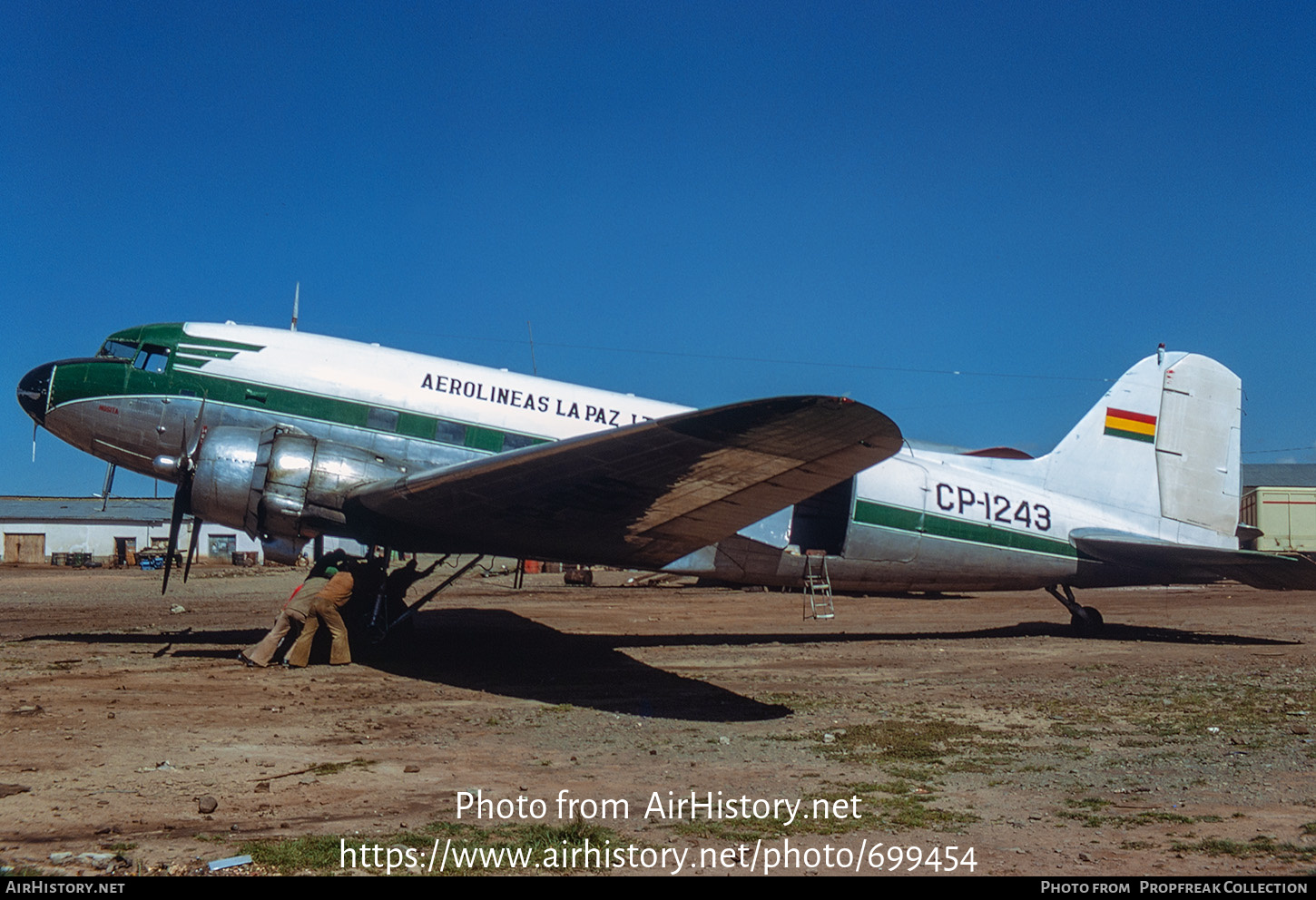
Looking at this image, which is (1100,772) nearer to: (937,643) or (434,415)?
(937,643)

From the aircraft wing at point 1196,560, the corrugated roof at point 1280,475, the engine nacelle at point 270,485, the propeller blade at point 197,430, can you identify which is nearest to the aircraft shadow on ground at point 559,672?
the engine nacelle at point 270,485

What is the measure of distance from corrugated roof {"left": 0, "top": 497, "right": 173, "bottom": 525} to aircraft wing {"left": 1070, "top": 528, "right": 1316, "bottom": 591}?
4609cm

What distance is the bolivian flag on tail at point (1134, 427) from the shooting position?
1314 cm

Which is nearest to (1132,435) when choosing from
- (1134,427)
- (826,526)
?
(1134,427)

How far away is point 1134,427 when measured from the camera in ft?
43.2

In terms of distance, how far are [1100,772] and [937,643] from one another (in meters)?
6.93

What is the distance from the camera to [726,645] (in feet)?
39.4

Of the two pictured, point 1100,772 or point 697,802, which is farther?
point 1100,772

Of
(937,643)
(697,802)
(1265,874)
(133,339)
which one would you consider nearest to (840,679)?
(937,643)

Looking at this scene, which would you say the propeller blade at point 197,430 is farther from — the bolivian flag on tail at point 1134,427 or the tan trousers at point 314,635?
the bolivian flag on tail at point 1134,427

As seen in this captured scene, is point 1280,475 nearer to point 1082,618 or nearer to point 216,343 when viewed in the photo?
point 1082,618

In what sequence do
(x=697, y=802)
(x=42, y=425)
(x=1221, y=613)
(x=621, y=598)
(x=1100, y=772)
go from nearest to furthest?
(x=697, y=802)
(x=1100, y=772)
(x=42, y=425)
(x=1221, y=613)
(x=621, y=598)

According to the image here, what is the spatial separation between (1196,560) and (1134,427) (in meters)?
2.23

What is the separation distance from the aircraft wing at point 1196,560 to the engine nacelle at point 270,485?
33.6ft
